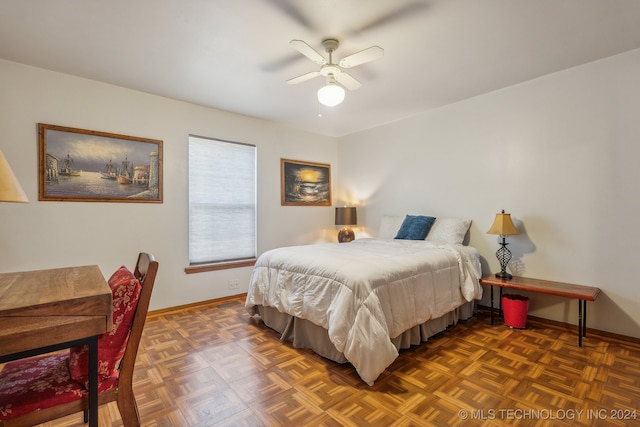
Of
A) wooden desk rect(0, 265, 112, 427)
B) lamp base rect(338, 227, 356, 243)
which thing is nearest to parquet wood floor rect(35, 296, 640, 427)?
wooden desk rect(0, 265, 112, 427)

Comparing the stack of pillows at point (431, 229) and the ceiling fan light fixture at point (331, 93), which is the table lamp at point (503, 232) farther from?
the ceiling fan light fixture at point (331, 93)

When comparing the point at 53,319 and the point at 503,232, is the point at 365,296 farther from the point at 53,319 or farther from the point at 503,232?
the point at 503,232

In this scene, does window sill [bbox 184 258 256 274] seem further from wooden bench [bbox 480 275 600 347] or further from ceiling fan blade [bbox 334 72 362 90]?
wooden bench [bbox 480 275 600 347]

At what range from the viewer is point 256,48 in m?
2.41

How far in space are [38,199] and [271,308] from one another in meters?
2.42

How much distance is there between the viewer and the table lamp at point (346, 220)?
478 cm

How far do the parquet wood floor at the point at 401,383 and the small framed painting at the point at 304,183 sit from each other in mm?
2358

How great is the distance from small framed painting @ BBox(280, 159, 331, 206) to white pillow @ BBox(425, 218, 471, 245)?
2060mm

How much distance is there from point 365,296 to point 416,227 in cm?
193

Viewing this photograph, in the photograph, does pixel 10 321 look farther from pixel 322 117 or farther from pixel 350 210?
pixel 350 210

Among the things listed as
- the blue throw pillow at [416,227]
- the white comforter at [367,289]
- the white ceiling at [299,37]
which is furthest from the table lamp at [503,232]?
the white ceiling at [299,37]

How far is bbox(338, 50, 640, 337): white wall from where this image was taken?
8.51 ft

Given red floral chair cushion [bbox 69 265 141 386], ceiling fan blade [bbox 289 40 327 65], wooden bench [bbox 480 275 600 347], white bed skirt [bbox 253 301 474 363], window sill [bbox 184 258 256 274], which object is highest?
ceiling fan blade [bbox 289 40 327 65]

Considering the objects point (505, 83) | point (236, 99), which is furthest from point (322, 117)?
point (505, 83)
